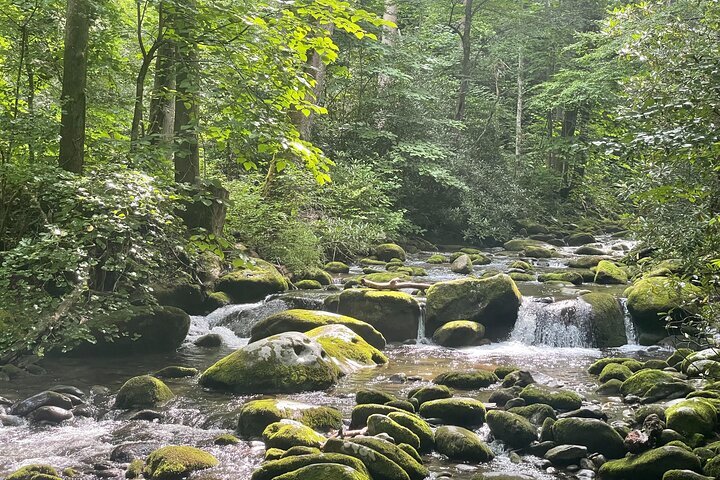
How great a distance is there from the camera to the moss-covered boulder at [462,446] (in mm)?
6602

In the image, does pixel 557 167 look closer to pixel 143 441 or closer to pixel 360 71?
pixel 360 71

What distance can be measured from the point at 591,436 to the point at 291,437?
10.0 ft

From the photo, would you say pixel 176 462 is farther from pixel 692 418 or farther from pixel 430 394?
pixel 692 418

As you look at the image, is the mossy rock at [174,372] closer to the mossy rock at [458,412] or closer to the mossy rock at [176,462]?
the mossy rock at [176,462]

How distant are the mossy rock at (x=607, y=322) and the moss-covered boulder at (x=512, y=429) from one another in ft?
18.2

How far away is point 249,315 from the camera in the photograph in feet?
41.9

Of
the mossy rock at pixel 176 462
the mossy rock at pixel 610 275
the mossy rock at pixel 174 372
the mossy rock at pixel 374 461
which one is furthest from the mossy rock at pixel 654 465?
the mossy rock at pixel 610 275

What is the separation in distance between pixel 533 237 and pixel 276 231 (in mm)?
12026

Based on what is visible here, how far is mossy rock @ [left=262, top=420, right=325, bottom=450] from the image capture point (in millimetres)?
6485

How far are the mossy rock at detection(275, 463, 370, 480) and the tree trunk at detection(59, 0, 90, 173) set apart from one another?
5.87m

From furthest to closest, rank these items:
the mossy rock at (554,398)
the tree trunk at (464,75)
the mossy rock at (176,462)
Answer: the tree trunk at (464,75), the mossy rock at (554,398), the mossy rock at (176,462)

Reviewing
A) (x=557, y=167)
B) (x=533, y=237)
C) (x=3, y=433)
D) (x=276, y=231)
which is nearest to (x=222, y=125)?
(x=3, y=433)

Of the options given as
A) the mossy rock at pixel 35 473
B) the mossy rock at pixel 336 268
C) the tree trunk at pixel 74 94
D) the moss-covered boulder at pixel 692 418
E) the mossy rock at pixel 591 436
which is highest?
the tree trunk at pixel 74 94

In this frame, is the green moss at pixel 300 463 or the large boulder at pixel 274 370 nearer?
the green moss at pixel 300 463
